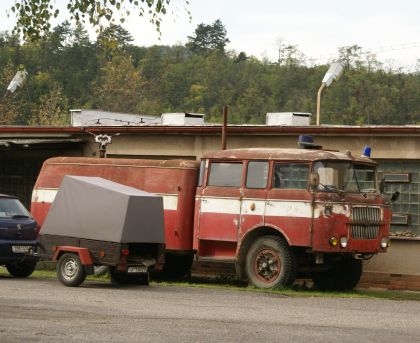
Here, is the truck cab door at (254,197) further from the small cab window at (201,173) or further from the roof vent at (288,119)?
the roof vent at (288,119)

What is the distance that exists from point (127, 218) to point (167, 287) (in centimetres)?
176

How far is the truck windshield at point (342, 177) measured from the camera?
19.8 metres

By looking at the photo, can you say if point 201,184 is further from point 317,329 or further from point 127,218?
point 317,329

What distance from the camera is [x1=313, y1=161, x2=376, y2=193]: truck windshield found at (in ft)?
65.1

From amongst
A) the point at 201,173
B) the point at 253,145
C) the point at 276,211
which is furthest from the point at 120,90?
the point at 276,211

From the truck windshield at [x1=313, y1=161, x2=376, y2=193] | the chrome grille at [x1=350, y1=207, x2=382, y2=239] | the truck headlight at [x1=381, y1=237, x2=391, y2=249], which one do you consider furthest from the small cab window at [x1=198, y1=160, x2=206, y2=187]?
the truck headlight at [x1=381, y1=237, x2=391, y2=249]

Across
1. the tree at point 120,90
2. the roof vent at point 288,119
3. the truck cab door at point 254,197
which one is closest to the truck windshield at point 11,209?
the truck cab door at point 254,197

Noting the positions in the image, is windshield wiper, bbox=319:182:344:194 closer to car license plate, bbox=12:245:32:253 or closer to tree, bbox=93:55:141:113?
car license plate, bbox=12:245:32:253

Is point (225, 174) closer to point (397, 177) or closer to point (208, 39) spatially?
point (397, 177)

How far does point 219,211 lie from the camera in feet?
68.4

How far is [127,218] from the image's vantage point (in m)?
18.8

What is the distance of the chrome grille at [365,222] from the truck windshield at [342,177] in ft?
1.33

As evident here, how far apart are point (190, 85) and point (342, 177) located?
331 feet

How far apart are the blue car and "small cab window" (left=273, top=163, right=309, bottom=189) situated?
489 centimetres
